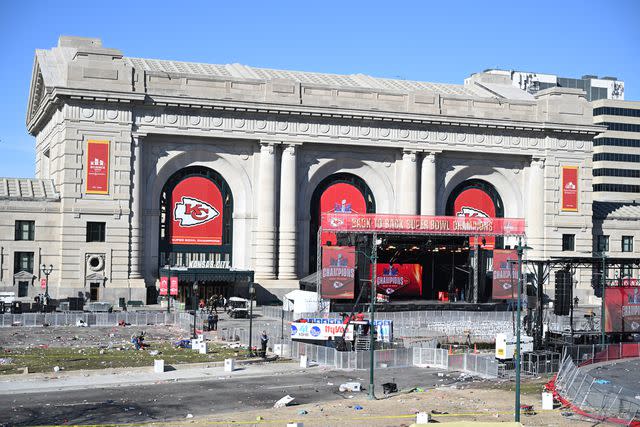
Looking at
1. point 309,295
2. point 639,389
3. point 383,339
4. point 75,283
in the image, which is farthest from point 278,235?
point 639,389

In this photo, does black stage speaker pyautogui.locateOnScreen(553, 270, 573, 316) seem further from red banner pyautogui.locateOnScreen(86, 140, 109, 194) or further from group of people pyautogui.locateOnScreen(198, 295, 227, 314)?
red banner pyautogui.locateOnScreen(86, 140, 109, 194)

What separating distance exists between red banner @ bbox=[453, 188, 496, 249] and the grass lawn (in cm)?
4451

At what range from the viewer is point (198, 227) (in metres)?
91.1

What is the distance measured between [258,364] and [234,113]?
130 ft

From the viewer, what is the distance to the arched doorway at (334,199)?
9569cm

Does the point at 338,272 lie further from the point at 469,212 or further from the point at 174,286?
the point at 469,212

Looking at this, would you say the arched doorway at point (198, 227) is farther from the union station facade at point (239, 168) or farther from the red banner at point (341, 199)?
the red banner at point (341, 199)

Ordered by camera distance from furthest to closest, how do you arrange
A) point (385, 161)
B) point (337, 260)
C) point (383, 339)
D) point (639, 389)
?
1. point (385, 161)
2. point (337, 260)
3. point (383, 339)
4. point (639, 389)

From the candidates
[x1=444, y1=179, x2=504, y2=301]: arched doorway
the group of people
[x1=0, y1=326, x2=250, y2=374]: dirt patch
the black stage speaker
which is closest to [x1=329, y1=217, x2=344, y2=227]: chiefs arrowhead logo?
the group of people

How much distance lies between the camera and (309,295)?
3314 inches

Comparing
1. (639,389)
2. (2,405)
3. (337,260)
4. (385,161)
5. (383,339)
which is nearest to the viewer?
(2,405)

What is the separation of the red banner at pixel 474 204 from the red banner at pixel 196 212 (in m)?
24.6

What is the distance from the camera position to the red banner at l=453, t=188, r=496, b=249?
101 m

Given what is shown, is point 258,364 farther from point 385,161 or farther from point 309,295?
point 385,161
